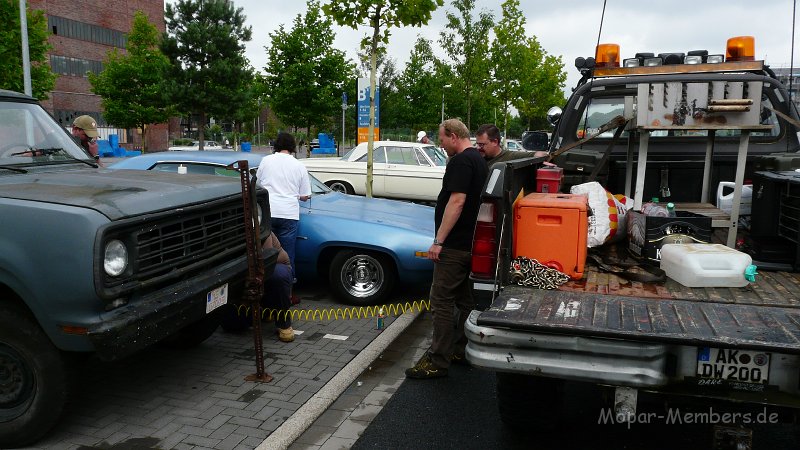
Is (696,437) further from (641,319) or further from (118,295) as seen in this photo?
(118,295)

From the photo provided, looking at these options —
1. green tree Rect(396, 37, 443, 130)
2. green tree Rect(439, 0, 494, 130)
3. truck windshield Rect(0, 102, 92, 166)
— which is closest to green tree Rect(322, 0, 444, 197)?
truck windshield Rect(0, 102, 92, 166)

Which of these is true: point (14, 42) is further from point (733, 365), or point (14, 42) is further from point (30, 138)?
point (733, 365)

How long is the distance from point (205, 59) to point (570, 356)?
39.6 metres

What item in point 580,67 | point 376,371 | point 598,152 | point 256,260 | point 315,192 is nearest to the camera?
Result: point 256,260

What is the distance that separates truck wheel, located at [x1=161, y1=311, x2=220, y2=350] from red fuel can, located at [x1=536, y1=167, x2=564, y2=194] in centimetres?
271

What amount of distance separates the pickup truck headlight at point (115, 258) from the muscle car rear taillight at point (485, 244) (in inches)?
76.7

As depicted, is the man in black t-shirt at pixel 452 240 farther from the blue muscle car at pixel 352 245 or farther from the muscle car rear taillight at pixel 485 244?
the blue muscle car at pixel 352 245

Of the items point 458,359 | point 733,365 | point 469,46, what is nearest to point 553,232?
point 733,365

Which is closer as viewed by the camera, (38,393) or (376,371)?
(38,393)

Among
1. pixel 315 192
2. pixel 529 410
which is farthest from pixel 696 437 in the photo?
pixel 315 192

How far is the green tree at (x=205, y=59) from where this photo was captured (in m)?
37.9

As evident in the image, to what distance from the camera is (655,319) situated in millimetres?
2855

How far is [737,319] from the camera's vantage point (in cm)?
283

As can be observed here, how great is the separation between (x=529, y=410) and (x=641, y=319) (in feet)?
3.37
